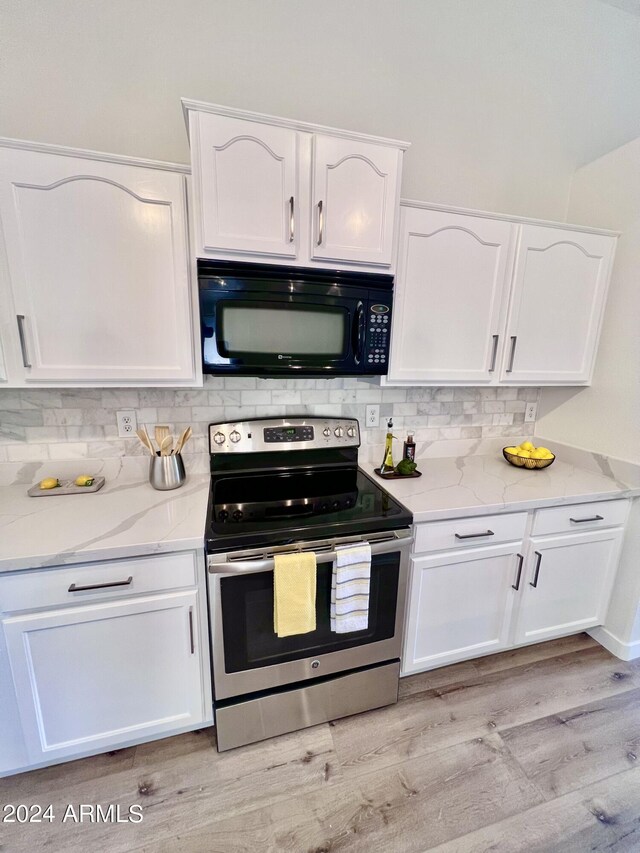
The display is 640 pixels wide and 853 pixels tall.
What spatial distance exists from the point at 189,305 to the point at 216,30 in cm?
116

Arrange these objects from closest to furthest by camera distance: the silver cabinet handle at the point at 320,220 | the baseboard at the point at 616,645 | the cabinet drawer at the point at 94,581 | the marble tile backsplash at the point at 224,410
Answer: the cabinet drawer at the point at 94,581
the silver cabinet handle at the point at 320,220
the marble tile backsplash at the point at 224,410
the baseboard at the point at 616,645

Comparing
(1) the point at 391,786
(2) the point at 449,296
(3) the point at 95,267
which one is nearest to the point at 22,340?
(3) the point at 95,267

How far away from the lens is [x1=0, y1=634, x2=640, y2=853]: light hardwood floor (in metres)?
1.16

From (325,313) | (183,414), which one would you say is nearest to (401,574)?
(325,313)

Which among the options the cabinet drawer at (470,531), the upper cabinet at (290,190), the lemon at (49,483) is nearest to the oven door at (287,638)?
the cabinet drawer at (470,531)

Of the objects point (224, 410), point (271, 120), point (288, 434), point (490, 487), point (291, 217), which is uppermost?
point (271, 120)

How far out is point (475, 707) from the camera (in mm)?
1619

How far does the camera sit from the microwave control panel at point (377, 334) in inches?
57.4

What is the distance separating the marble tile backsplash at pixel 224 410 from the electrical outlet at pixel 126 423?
21 mm

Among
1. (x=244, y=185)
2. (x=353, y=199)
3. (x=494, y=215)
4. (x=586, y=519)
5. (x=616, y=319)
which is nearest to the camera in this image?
(x=244, y=185)

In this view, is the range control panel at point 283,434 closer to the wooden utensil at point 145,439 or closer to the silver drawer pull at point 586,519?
the wooden utensil at point 145,439

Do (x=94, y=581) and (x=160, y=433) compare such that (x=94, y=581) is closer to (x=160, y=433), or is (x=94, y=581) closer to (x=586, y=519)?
(x=160, y=433)

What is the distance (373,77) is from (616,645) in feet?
10.2

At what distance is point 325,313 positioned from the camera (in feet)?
4.66
